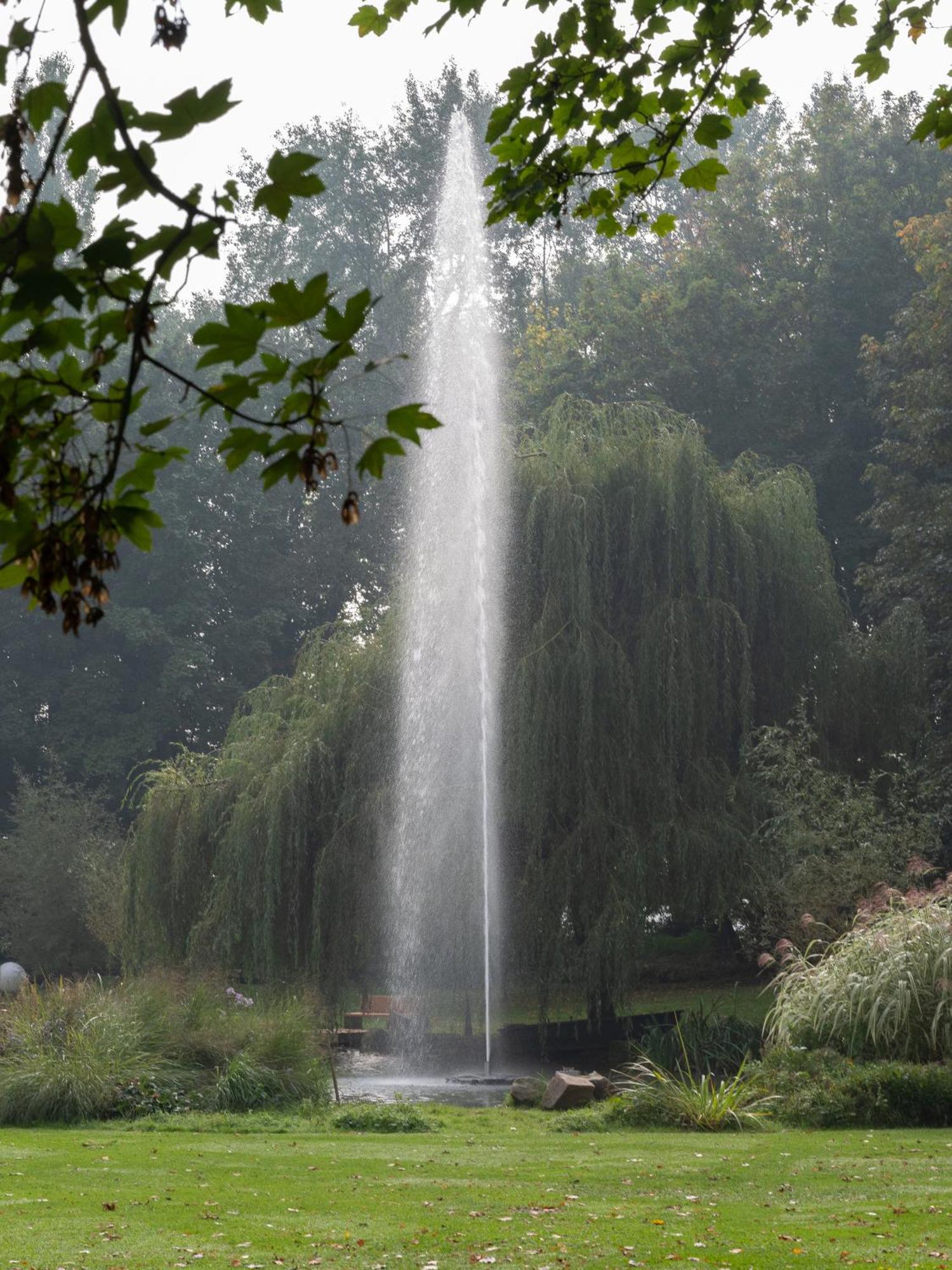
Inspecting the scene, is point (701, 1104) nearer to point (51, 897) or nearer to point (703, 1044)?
point (703, 1044)

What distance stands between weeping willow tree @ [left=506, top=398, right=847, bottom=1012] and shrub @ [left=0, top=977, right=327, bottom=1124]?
3.77 meters

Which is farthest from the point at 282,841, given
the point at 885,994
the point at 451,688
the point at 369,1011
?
the point at 885,994

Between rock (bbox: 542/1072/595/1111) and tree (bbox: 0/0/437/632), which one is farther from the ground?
tree (bbox: 0/0/437/632)

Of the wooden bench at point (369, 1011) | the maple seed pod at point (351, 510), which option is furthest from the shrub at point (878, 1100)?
the maple seed pod at point (351, 510)

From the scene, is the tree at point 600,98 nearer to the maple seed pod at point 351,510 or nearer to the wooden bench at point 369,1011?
the maple seed pod at point 351,510

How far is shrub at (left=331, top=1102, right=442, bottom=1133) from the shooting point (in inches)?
411

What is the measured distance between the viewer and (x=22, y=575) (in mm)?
2367

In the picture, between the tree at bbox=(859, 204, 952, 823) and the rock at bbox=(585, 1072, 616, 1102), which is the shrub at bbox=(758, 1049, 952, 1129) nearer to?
the rock at bbox=(585, 1072, 616, 1102)

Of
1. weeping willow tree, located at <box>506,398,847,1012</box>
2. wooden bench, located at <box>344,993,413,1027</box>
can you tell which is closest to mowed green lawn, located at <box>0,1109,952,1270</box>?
weeping willow tree, located at <box>506,398,847,1012</box>

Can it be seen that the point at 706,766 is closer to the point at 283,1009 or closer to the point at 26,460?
the point at 283,1009

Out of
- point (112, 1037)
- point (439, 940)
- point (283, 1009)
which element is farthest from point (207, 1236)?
point (439, 940)

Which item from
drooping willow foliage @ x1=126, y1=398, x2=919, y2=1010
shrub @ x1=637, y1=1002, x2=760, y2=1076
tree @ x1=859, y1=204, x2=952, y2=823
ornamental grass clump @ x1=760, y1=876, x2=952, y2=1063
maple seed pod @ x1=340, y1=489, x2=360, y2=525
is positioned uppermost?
tree @ x1=859, y1=204, x2=952, y2=823

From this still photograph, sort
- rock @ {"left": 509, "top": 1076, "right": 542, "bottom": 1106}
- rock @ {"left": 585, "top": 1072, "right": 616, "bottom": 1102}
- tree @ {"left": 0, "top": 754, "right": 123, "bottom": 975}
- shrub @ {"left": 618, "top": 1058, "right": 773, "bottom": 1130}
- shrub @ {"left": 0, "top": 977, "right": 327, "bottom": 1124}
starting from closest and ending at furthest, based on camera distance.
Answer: shrub @ {"left": 618, "top": 1058, "right": 773, "bottom": 1130}
shrub @ {"left": 0, "top": 977, "right": 327, "bottom": 1124}
rock @ {"left": 585, "top": 1072, "right": 616, "bottom": 1102}
rock @ {"left": 509, "top": 1076, "right": 542, "bottom": 1106}
tree @ {"left": 0, "top": 754, "right": 123, "bottom": 975}

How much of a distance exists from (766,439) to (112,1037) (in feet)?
61.9
